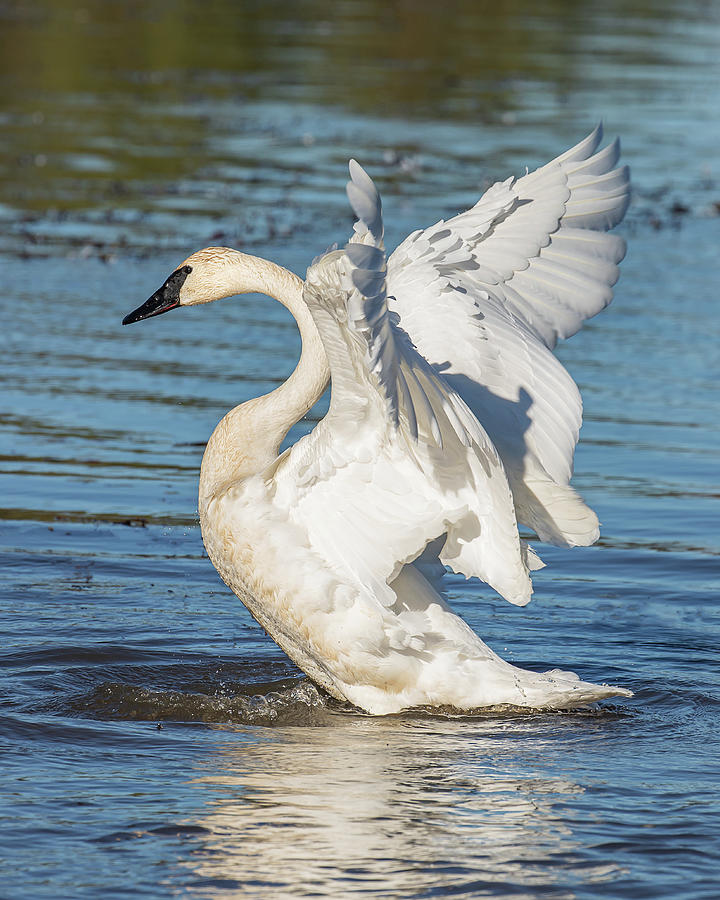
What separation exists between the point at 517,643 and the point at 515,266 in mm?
1636

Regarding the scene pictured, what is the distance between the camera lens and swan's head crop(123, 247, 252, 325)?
6.45 meters

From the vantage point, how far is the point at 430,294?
A: 6.27 m

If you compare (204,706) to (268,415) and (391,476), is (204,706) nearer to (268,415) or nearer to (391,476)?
(268,415)

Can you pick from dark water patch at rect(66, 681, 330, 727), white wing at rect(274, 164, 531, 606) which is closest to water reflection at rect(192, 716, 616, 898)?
dark water patch at rect(66, 681, 330, 727)

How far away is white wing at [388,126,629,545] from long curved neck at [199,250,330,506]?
0.39m

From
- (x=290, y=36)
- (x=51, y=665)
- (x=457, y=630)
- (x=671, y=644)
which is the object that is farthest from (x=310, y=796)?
(x=290, y=36)

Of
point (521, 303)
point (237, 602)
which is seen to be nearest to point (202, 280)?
point (521, 303)

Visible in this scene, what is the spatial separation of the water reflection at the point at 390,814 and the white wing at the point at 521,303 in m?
1.01

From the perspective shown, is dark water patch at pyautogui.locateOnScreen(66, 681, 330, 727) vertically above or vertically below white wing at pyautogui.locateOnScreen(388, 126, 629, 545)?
below

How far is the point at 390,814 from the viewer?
5.03 meters

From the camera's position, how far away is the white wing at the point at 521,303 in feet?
20.2

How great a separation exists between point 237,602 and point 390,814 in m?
2.53

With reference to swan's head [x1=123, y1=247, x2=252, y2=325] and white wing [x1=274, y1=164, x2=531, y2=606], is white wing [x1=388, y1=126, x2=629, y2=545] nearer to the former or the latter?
white wing [x1=274, y1=164, x2=531, y2=606]

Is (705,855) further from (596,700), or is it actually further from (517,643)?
(517,643)
